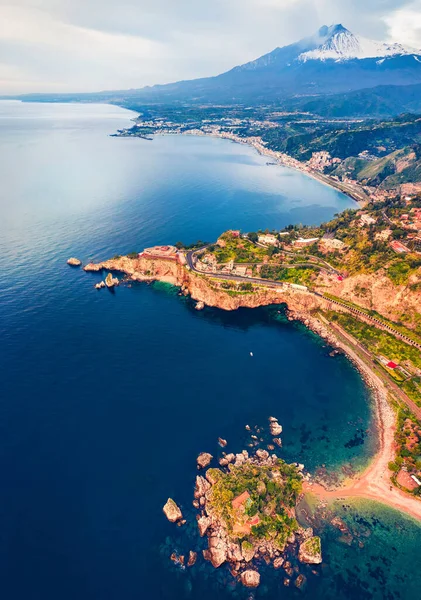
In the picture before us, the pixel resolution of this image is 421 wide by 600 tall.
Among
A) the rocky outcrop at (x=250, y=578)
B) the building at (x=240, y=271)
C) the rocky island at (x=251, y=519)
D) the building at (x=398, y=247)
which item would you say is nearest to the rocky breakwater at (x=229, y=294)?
the building at (x=240, y=271)

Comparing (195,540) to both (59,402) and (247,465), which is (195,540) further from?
(59,402)

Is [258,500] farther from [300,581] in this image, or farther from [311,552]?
[300,581]

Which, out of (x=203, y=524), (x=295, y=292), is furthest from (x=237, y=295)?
(x=203, y=524)

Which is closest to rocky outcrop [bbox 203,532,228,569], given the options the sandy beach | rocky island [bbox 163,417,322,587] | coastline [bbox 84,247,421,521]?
rocky island [bbox 163,417,322,587]

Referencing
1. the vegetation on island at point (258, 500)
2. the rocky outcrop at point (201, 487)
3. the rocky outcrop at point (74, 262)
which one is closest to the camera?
the vegetation on island at point (258, 500)

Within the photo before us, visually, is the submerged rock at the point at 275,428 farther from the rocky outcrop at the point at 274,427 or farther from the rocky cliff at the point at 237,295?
the rocky cliff at the point at 237,295

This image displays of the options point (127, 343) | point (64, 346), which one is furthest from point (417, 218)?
point (64, 346)
